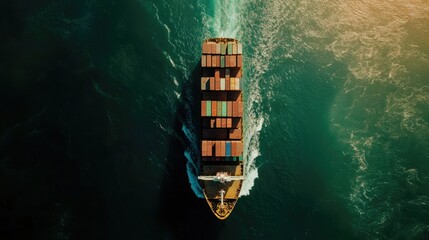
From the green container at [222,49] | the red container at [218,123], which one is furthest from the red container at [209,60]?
the red container at [218,123]

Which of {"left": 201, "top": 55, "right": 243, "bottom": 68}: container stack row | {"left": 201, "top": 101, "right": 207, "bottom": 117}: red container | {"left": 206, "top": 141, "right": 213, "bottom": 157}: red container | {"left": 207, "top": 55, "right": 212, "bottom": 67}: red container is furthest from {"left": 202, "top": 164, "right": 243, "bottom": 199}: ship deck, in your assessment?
{"left": 207, "top": 55, "right": 212, "bottom": 67}: red container

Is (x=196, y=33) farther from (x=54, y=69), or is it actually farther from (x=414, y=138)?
(x=414, y=138)

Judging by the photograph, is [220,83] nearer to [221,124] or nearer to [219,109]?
[219,109]

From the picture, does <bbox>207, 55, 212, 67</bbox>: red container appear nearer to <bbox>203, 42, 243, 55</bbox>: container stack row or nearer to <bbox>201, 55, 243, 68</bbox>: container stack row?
<bbox>201, 55, 243, 68</bbox>: container stack row

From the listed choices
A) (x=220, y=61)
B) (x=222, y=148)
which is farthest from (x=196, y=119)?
(x=220, y=61)

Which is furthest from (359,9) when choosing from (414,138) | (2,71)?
(2,71)

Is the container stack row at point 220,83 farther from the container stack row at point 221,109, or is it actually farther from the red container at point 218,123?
the red container at point 218,123
